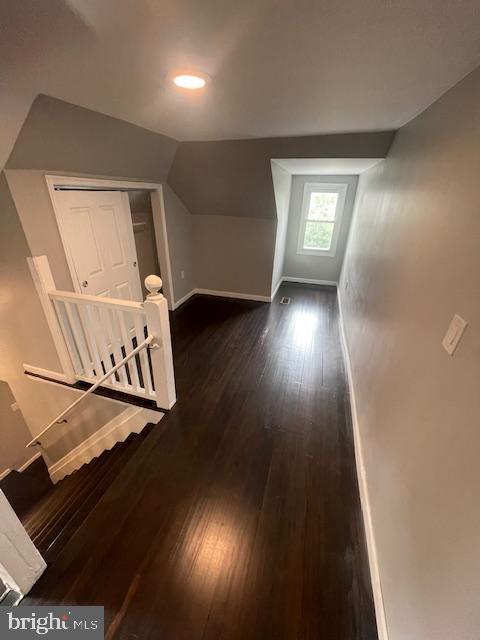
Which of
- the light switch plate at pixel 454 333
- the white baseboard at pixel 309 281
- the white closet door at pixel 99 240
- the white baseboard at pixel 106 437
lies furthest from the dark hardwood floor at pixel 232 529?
the white baseboard at pixel 309 281

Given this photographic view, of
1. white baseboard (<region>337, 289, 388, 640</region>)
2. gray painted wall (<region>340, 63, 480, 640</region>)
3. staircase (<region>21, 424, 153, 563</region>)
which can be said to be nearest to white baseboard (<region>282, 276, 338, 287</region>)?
white baseboard (<region>337, 289, 388, 640</region>)

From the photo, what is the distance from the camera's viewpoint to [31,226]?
1.86 metres

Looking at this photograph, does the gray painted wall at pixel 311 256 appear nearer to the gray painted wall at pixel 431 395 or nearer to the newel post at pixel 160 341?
the gray painted wall at pixel 431 395

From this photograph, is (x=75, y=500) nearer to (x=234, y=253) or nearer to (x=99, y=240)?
(x=99, y=240)

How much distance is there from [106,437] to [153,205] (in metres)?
2.80

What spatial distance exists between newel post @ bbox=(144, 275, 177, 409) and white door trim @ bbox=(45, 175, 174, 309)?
3.10 ft

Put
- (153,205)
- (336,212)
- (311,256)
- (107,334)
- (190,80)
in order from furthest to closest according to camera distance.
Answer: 1. (311,256)
2. (336,212)
3. (153,205)
4. (107,334)
5. (190,80)

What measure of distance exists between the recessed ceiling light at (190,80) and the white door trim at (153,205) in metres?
1.30

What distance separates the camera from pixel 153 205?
3.32 m

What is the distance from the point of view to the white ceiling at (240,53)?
2.50 feet

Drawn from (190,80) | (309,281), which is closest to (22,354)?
(190,80)

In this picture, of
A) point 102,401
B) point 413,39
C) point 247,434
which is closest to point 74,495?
point 102,401

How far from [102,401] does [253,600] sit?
1.88 metres

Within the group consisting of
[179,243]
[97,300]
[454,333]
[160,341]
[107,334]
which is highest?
[454,333]
